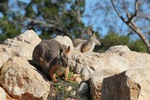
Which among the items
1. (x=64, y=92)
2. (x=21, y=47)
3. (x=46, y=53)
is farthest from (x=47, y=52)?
(x=64, y=92)

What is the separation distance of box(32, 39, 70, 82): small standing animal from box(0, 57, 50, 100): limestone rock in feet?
1.59

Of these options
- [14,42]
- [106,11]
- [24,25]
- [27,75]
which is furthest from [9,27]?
[27,75]

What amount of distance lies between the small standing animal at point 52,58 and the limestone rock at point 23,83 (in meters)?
0.48

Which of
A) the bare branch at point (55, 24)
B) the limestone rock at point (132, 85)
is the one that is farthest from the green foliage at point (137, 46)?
the limestone rock at point (132, 85)

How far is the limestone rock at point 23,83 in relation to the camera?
12711 mm

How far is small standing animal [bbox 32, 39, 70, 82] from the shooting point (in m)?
13.2

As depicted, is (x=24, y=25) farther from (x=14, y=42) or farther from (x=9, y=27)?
(x=14, y=42)

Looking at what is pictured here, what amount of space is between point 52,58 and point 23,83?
112 centimetres

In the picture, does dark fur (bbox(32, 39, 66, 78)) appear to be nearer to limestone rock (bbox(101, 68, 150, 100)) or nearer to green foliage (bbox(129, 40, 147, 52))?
limestone rock (bbox(101, 68, 150, 100))

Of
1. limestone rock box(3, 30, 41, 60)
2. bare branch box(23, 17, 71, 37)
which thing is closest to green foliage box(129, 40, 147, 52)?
bare branch box(23, 17, 71, 37)

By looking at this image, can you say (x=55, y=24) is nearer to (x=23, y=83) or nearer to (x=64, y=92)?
(x=64, y=92)

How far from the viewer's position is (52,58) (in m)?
13.5

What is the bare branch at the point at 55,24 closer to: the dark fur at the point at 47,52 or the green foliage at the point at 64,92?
the dark fur at the point at 47,52

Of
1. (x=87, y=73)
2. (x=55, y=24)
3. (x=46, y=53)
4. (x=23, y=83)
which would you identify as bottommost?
(x=23, y=83)
